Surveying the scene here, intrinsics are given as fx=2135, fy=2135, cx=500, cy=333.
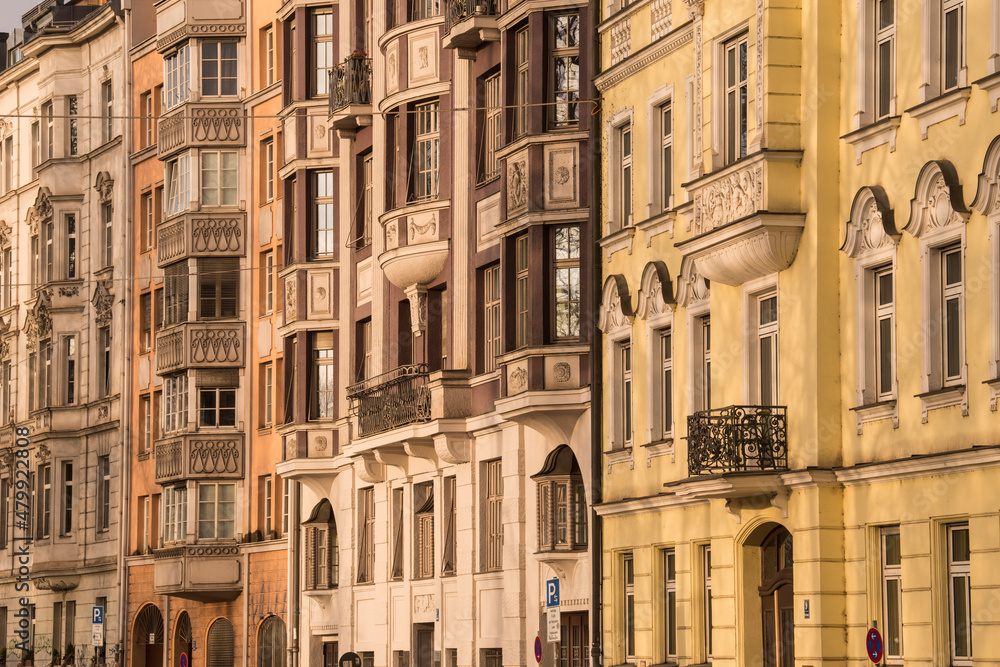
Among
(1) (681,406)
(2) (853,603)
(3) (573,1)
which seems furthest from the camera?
(3) (573,1)

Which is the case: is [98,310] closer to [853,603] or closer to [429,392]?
[429,392]

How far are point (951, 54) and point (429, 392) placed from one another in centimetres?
1740

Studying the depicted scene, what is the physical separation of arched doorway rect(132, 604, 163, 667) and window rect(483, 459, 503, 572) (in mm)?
23051

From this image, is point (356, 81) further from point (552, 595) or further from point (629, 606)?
point (552, 595)

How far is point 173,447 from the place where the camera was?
5597cm

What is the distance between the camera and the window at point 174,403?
2228 inches

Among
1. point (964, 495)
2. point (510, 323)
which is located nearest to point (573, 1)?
point (510, 323)

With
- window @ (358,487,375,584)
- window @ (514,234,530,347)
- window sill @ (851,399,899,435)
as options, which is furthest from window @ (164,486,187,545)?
window sill @ (851,399,899,435)

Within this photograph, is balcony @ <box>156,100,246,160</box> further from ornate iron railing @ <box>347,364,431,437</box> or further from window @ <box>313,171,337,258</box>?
ornate iron railing @ <box>347,364,431,437</box>

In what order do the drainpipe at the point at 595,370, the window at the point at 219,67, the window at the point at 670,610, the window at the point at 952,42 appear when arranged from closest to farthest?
the window at the point at 952,42 → the window at the point at 670,610 → the drainpipe at the point at 595,370 → the window at the point at 219,67

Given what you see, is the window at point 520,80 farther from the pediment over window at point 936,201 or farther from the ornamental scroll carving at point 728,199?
the pediment over window at point 936,201

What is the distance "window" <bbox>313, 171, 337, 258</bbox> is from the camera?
4875 cm

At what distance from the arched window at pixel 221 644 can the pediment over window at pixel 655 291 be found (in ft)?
82.8

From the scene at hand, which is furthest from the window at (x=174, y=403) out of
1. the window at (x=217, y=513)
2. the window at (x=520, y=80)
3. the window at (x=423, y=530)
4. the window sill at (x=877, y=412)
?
the window sill at (x=877, y=412)
